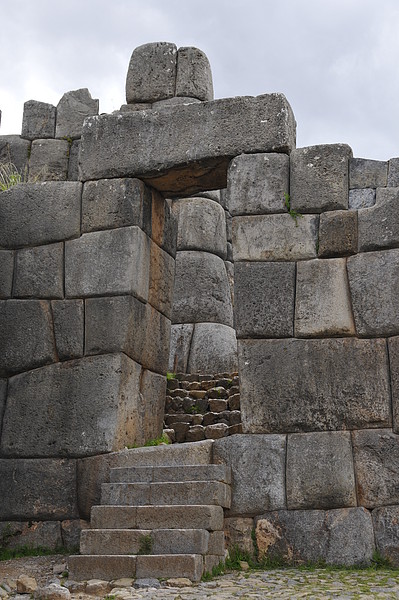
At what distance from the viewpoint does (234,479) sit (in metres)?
7.43

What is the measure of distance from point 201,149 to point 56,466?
3.29 metres

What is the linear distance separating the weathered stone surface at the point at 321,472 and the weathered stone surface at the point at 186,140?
2737 mm

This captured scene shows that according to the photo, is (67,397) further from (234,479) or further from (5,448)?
(234,479)

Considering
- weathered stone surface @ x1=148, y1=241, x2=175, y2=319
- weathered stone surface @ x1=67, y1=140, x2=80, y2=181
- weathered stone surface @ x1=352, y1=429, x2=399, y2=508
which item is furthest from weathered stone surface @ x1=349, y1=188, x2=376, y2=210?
weathered stone surface @ x1=67, y1=140, x2=80, y2=181

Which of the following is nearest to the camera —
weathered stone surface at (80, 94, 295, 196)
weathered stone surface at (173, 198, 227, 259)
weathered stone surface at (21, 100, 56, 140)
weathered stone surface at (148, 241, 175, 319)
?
weathered stone surface at (80, 94, 295, 196)

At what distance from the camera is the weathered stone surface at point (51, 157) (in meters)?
12.4

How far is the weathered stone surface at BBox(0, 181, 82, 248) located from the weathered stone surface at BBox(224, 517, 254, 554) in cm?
322

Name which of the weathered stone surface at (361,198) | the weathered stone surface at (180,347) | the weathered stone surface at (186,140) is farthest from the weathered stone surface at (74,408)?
the weathered stone surface at (180,347)

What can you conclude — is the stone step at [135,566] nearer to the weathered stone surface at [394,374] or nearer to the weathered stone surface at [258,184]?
the weathered stone surface at [394,374]

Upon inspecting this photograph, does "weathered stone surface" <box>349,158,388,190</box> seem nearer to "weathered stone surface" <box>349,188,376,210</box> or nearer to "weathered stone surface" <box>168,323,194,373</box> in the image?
"weathered stone surface" <box>349,188,376,210</box>

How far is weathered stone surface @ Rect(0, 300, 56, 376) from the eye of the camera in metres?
8.36

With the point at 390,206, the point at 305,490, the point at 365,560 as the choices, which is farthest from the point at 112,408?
the point at 390,206

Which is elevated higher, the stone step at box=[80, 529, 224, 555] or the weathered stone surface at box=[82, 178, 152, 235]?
the weathered stone surface at box=[82, 178, 152, 235]

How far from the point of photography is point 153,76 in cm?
1194
